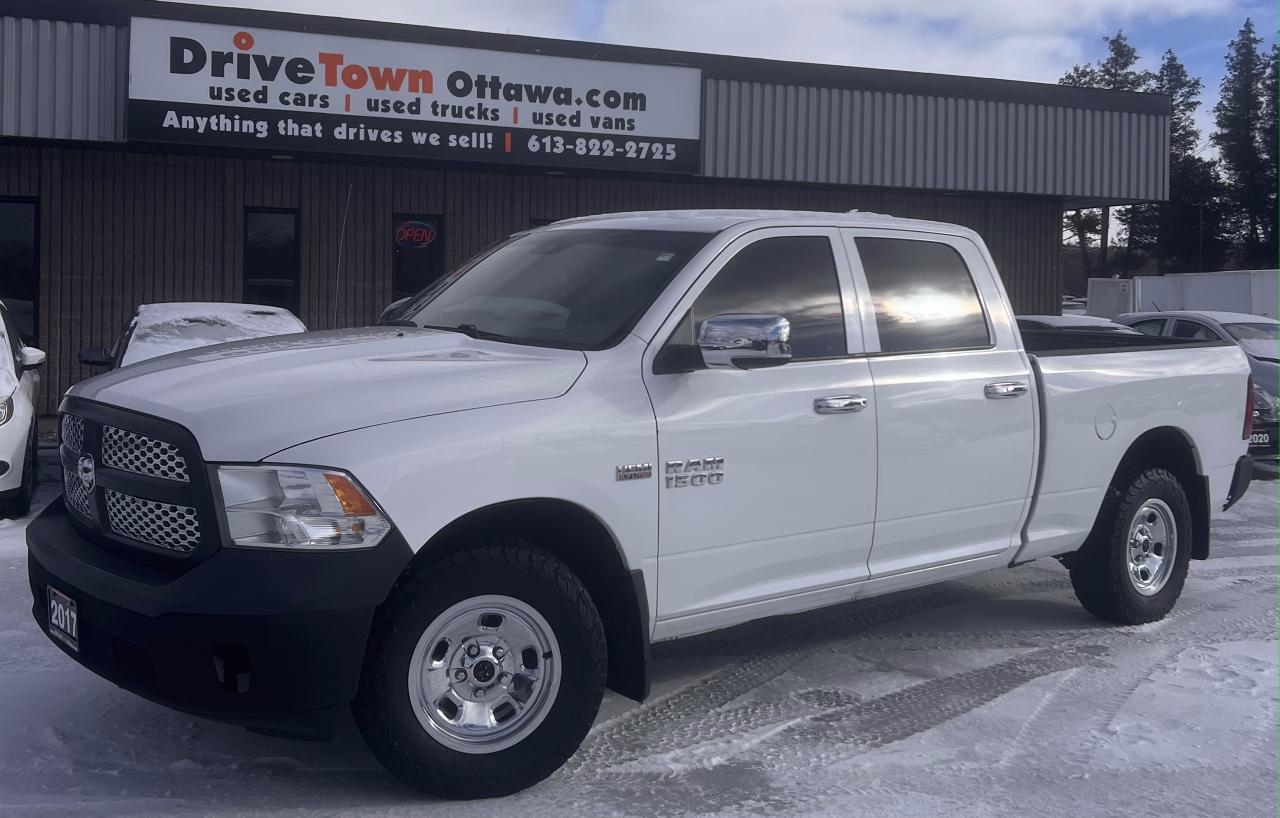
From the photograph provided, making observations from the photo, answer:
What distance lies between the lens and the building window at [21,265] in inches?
618

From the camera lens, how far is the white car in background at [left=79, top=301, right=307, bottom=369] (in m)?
9.95

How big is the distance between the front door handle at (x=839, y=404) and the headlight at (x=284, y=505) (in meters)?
1.97

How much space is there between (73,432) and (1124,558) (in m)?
4.89

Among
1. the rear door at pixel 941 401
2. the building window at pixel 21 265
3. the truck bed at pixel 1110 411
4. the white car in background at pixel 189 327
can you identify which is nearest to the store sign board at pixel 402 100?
the building window at pixel 21 265

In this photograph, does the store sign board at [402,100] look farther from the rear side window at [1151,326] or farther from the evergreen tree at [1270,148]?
the evergreen tree at [1270,148]

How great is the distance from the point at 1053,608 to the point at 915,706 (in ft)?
7.08

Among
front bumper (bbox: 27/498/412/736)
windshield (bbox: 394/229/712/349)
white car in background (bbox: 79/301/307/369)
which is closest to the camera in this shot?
front bumper (bbox: 27/498/412/736)

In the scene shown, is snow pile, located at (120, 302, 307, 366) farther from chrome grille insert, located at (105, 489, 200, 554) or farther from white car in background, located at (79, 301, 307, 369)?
chrome grille insert, located at (105, 489, 200, 554)

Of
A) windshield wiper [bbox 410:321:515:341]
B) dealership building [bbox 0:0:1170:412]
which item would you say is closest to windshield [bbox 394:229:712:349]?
windshield wiper [bbox 410:321:515:341]

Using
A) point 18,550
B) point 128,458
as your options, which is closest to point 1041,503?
point 128,458

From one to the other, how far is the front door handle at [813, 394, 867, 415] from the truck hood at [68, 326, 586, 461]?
1037 mm

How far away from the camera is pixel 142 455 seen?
390cm

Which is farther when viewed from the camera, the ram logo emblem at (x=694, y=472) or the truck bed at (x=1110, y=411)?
the truck bed at (x=1110, y=411)

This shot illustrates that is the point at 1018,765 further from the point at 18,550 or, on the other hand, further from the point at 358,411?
the point at 18,550
